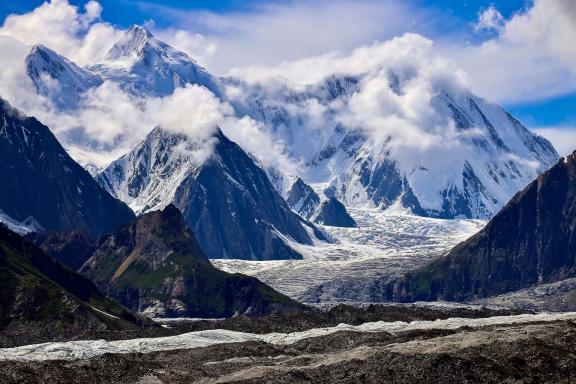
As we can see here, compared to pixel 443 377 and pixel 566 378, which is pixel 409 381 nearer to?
pixel 443 377

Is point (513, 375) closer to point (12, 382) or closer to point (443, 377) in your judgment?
point (443, 377)

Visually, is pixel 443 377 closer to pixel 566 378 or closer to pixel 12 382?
pixel 566 378

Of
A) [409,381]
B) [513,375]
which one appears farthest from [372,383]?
[513,375]

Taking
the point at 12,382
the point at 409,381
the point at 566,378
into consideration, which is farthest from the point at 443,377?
the point at 12,382

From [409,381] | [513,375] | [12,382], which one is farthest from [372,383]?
[12,382]

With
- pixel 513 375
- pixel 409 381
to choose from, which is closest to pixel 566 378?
pixel 513 375

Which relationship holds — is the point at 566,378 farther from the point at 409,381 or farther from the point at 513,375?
the point at 409,381
